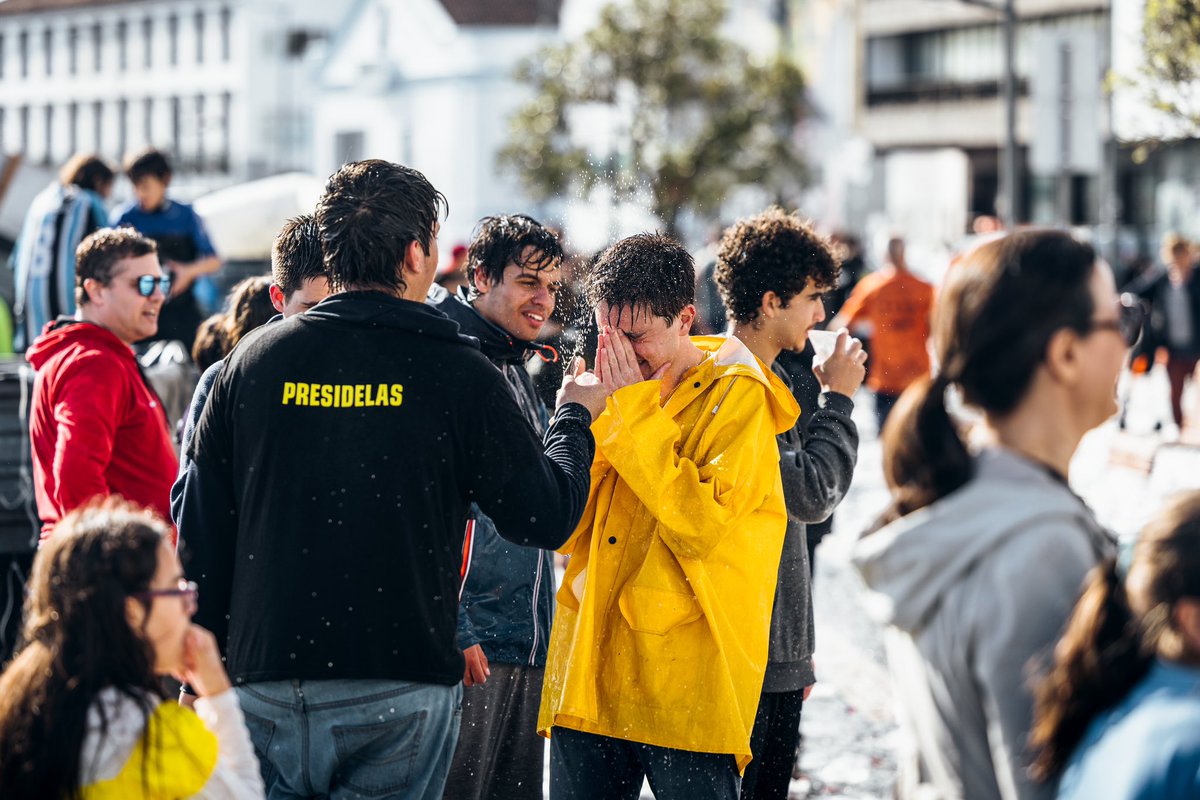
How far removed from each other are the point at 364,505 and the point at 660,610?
2.76ft

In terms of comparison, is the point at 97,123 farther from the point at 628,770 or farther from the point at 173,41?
the point at 628,770

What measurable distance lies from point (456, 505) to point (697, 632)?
76 cm

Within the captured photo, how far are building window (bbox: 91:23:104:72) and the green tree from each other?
5088 centimetres

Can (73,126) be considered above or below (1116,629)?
above

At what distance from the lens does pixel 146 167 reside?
9.12m

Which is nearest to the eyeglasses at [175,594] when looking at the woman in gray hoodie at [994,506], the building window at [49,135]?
the woman in gray hoodie at [994,506]

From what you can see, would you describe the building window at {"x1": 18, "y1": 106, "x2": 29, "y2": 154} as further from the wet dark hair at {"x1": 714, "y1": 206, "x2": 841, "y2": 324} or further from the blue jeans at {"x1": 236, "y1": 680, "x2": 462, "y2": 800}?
the blue jeans at {"x1": 236, "y1": 680, "x2": 462, "y2": 800}

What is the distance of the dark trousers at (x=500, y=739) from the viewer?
4527mm

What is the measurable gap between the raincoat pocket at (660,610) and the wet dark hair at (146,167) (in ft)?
19.9

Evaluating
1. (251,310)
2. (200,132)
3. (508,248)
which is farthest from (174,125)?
(508,248)

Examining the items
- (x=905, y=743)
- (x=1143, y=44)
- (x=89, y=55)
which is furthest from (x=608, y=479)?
(x=89, y=55)

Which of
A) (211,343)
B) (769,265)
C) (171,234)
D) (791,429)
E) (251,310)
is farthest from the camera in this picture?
(171,234)

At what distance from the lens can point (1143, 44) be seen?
8.23 meters

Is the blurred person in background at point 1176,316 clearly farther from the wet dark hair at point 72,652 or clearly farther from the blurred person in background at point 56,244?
the wet dark hair at point 72,652
